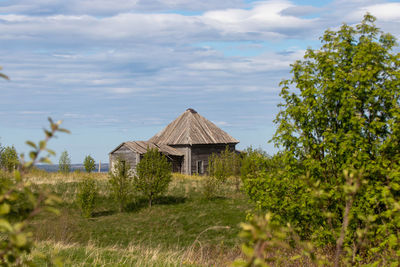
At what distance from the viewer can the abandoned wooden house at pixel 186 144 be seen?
36.4 meters

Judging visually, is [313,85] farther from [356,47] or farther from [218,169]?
[218,169]

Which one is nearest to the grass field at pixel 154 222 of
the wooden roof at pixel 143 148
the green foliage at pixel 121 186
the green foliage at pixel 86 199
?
the green foliage at pixel 86 199

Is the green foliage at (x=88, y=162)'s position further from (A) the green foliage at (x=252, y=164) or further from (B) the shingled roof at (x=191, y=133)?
(A) the green foliage at (x=252, y=164)

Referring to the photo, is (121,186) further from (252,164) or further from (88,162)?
(88,162)

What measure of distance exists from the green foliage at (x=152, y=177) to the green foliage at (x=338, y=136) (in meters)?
13.1

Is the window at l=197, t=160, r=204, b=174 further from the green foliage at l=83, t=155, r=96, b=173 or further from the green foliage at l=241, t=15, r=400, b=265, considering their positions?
the green foliage at l=241, t=15, r=400, b=265

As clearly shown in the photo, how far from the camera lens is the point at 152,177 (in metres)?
23.9

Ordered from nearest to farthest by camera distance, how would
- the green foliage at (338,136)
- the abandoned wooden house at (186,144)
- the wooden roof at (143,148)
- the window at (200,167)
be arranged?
the green foliage at (338,136) → the wooden roof at (143,148) → the abandoned wooden house at (186,144) → the window at (200,167)

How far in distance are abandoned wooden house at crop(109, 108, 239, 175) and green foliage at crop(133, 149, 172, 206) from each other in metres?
10.9

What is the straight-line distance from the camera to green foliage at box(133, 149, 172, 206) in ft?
77.5

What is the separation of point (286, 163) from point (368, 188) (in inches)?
90.0

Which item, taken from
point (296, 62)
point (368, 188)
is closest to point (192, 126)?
point (296, 62)

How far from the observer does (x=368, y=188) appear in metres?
8.90

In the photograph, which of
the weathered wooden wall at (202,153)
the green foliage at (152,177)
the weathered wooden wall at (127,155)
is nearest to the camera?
the green foliage at (152,177)
